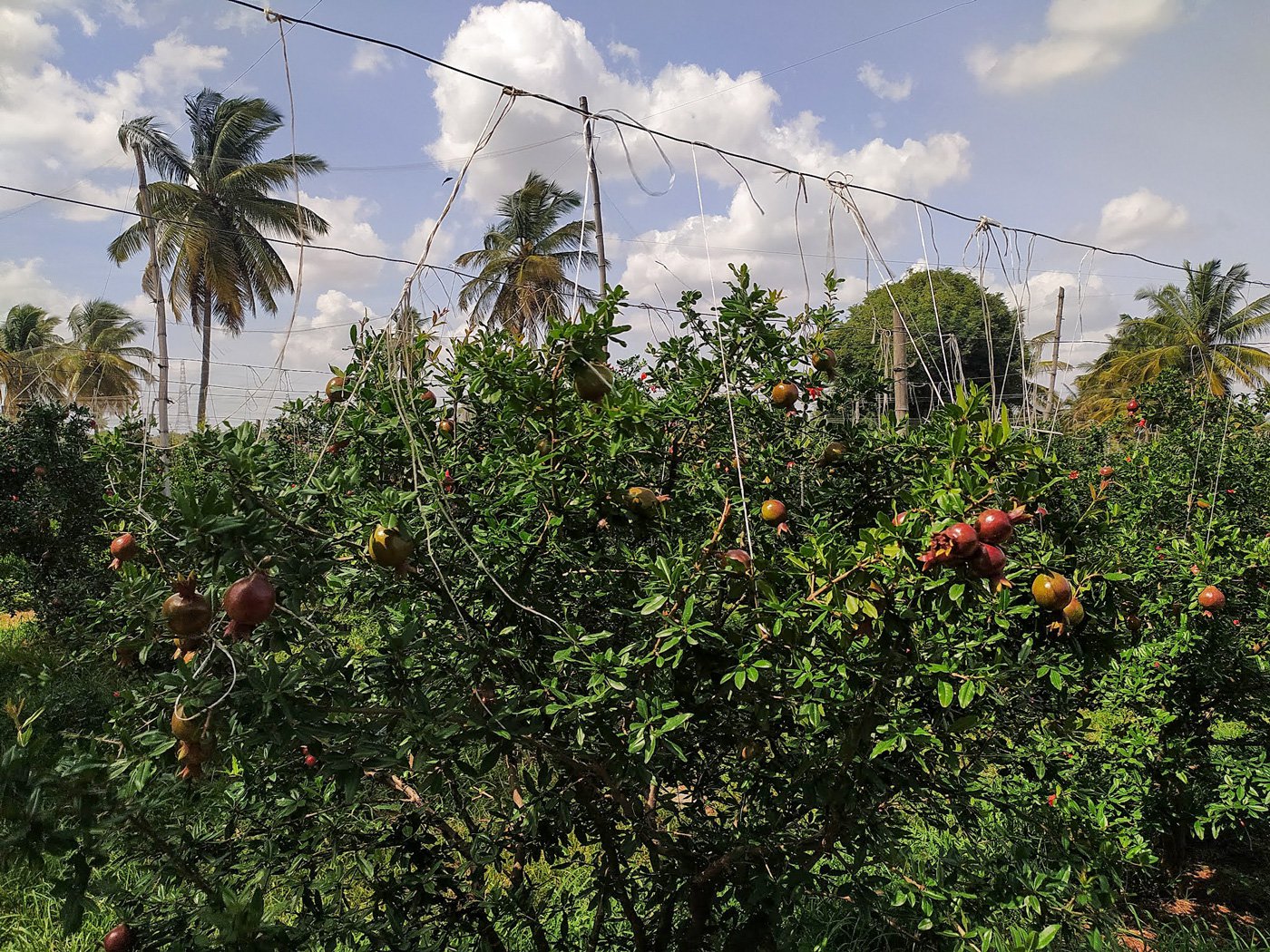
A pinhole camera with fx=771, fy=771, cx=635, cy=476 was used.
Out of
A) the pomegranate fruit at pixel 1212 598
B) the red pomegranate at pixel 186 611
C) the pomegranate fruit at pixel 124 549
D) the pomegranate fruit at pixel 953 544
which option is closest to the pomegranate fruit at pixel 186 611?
the red pomegranate at pixel 186 611

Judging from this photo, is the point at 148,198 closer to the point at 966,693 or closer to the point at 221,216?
the point at 221,216

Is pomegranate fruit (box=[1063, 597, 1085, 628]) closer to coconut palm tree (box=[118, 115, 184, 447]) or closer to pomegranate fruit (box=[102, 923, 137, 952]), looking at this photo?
pomegranate fruit (box=[102, 923, 137, 952])

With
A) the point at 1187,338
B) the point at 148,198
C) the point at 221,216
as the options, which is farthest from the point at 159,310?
the point at 1187,338

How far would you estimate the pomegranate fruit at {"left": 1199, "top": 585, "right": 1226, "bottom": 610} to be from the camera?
2885 millimetres

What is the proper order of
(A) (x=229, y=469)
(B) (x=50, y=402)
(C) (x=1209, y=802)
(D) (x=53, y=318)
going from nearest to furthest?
1. (A) (x=229, y=469)
2. (C) (x=1209, y=802)
3. (B) (x=50, y=402)
4. (D) (x=53, y=318)

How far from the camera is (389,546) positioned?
55.5 inches

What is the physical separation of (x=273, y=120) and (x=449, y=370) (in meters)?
21.0

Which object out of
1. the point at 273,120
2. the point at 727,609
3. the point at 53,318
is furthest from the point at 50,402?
the point at 53,318

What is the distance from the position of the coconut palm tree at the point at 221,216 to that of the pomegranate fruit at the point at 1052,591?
1844 centimetres

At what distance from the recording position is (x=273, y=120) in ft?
63.1

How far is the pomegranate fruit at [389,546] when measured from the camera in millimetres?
1401

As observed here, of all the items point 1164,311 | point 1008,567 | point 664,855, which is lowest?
point 664,855

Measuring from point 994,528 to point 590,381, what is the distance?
33.0 inches

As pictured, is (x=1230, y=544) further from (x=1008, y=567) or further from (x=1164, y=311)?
(x=1164, y=311)
